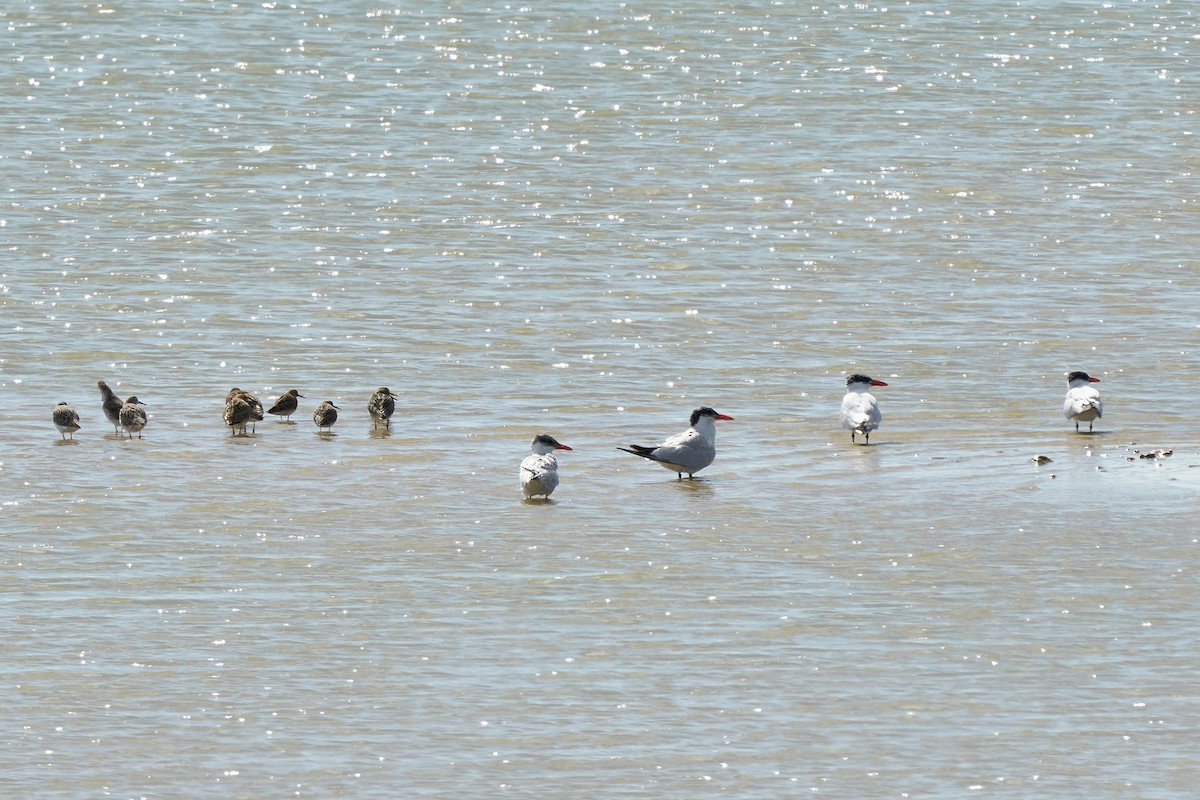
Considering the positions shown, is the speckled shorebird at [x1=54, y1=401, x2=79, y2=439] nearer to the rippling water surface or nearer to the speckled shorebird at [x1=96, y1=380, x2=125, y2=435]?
the rippling water surface

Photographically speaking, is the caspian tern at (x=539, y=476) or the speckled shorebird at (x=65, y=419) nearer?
the caspian tern at (x=539, y=476)

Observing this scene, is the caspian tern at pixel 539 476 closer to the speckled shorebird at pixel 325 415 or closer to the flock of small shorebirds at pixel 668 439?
the flock of small shorebirds at pixel 668 439

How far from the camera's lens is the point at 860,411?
59.0 feet

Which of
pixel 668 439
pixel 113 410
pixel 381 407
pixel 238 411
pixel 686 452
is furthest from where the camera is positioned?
pixel 381 407

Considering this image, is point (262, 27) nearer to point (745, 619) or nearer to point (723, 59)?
point (723, 59)

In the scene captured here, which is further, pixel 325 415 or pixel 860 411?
pixel 325 415

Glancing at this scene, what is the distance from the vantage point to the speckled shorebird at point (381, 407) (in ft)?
60.9

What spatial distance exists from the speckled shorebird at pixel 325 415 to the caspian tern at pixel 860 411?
404cm

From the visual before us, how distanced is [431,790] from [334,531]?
4.93 m

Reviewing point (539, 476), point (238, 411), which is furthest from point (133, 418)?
point (539, 476)

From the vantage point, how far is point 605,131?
3472 centimetres

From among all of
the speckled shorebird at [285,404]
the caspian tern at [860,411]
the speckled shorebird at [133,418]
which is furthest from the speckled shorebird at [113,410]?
the caspian tern at [860,411]

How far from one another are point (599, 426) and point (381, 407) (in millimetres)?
1765

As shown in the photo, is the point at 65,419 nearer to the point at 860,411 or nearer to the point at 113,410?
the point at 113,410
